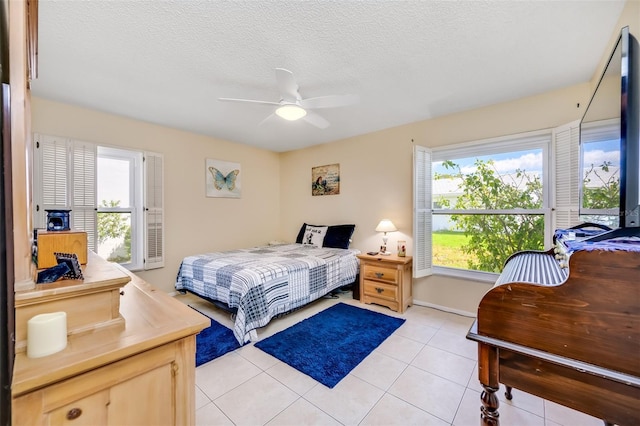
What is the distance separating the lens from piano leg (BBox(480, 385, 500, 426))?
951 millimetres

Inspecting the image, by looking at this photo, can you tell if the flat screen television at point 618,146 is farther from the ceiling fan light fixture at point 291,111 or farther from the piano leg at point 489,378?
the ceiling fan light fixture at point 291,111

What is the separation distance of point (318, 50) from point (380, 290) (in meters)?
2.74


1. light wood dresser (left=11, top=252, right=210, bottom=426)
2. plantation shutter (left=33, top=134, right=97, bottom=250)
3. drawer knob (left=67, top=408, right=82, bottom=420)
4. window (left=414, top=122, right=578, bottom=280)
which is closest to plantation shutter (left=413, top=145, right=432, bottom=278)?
window (left=414, top=122, right=578, bottom=280)

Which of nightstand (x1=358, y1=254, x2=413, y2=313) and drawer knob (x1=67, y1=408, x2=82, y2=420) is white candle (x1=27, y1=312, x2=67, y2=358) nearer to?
drawer knob (x1=67, y1=408, x2=82, y2=420)

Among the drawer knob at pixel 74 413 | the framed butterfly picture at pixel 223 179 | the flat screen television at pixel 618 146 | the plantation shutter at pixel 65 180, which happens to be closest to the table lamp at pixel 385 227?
the flat screen television at pixel 618 146

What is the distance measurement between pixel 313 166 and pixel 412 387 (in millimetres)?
3613

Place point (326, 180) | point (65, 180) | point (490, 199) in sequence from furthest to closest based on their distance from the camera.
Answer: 1. point (326, 180)
2. point (490, 199)
3. point (65, 180)

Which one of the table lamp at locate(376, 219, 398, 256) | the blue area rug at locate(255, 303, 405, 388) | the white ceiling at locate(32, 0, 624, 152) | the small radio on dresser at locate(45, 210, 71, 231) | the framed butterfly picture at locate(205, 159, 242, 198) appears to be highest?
the white ceiling at locate(32, 0, 624, 152)

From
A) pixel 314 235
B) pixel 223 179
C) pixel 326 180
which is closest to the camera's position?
pixel 223 179

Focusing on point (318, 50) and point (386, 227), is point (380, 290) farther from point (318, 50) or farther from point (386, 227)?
point (318, 50)

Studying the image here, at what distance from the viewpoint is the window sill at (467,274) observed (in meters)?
2.95

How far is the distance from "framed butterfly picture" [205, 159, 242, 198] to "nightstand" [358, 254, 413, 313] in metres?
2.44

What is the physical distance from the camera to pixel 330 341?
242 centimetres

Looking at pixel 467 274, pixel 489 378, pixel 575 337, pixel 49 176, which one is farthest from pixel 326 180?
pixel 575 337
